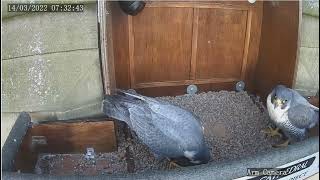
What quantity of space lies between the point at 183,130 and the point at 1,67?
642 mm

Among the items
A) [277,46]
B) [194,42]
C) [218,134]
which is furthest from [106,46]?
[277,46]

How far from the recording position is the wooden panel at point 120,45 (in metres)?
1.41

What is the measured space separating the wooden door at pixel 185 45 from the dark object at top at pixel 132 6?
5cm

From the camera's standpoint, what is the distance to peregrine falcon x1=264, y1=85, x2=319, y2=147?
1261 millimetres

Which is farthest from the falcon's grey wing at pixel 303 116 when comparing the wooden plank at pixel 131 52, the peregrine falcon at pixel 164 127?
the wooden plank at pixel 131 52

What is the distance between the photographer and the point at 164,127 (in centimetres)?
124

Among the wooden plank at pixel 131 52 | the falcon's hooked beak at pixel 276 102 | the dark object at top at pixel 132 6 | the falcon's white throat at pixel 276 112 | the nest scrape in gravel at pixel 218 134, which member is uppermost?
the dark object at top at pixel 132 6

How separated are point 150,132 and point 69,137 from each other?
0.32m

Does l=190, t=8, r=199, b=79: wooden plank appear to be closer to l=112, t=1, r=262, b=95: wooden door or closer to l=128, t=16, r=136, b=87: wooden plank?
l=112, t=1, r=262, b=95: wooden door

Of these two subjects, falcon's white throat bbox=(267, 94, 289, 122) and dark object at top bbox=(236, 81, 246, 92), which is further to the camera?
dark object at top bbox=(236, 81, 246, 92)

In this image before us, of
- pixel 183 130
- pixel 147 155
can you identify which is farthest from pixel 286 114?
pixel 147 155

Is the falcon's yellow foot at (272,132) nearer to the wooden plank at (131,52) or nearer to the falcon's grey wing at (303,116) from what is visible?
the falcon's grey wing at (303,116)

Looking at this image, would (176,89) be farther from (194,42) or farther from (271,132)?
(271,132)

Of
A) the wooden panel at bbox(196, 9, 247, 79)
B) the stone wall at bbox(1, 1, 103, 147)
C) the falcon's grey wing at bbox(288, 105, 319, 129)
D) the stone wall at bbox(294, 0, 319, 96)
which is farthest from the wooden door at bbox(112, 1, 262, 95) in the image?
the falcon's grey wing at bbox(288, 105, 319, 129)
